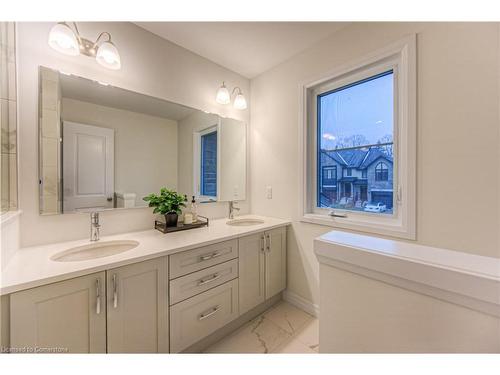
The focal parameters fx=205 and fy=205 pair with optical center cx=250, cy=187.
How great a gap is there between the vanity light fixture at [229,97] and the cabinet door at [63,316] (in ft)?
5.77

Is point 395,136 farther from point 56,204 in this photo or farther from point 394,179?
point 56,204

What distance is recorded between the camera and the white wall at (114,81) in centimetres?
120

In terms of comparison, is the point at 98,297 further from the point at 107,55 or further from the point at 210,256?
the point at 107,55

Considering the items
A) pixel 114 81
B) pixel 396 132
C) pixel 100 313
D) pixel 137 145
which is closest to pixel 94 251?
pixel 100 313

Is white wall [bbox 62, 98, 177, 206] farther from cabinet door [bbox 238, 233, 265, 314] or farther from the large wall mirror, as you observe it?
cabinet door [bbox 238, 233, 265, 314]

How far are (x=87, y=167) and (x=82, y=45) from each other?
80cm

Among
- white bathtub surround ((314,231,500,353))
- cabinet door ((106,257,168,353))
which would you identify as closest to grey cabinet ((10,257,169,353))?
cabinet door ((106,257,168,353))

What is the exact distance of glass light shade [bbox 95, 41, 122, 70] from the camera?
1363 mm

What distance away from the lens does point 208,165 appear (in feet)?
6.81

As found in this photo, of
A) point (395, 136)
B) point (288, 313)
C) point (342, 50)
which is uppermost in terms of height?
point (342, 50)

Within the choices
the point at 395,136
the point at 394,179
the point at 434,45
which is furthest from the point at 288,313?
the point at 434,45

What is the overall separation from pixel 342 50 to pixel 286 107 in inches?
25.0

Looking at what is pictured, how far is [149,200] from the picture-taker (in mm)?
1639

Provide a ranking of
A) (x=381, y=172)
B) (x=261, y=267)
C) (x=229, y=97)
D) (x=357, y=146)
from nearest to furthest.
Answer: (x=381, y=172), (x=357, y=146), (x=261, y=267), (x=229, y=97)
